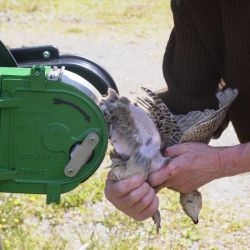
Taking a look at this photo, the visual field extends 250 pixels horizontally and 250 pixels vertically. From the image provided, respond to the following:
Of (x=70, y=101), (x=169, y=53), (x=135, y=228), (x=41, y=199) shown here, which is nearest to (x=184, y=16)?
(x=169, y=53)

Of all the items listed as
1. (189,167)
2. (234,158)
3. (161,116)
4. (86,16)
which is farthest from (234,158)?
(86,16)

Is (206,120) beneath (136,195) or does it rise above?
above

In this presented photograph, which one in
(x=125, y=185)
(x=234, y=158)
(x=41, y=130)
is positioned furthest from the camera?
(x=234, y=158)

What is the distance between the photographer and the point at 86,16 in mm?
8078

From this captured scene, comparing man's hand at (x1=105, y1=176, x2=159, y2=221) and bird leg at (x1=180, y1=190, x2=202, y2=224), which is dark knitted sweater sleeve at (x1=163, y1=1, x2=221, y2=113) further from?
man's hand at (x1=105, y1=176, x2=159, y2=221)

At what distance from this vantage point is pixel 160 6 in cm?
858

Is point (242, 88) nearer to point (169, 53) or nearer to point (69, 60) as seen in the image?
point (169, 53)

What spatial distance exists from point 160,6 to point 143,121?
7.16 metres

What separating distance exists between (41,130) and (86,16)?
6.76m

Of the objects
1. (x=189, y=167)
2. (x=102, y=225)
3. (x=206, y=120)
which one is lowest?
(x=102, y=225)

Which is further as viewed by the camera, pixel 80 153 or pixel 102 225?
pixel 102 225

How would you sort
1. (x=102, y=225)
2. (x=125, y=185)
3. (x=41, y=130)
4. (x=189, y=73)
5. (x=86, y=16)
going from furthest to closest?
(x=86, y=16) → (x=102, y=225) → (x=189, y=73) → (x=125, y=185) → (x=41, y=130)

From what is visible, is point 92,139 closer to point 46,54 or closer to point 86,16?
point 46,54

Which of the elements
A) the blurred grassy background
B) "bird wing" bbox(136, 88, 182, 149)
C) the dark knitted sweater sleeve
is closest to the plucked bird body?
"bird wing" bbox(136, 88, 182, 149)
